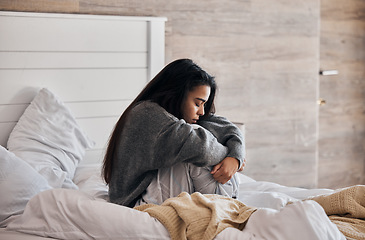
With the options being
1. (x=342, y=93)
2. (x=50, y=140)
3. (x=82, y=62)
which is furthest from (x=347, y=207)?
(x=342, y=93)

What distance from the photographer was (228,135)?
2.11m

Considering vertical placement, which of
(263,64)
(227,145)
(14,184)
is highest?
(263,64)

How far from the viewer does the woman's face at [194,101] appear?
2039mm

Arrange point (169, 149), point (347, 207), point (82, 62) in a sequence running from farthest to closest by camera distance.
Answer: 1. point (82, 62)
2. point (169, 149)
3. point (347, 207)

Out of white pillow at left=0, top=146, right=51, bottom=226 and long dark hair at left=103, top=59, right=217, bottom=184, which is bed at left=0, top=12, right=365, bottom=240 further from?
long dark hair at left=103, top=59, right=217, bottom=184

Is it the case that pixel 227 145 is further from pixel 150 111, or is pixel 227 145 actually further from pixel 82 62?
pixel 82 62

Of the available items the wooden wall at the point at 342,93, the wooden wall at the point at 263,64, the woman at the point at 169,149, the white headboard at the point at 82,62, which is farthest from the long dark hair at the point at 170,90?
the wooden wall at the point at 342,93

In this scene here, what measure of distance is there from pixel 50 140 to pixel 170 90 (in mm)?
722

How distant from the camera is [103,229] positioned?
1562 mm

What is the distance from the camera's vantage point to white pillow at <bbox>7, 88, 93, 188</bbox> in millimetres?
2348

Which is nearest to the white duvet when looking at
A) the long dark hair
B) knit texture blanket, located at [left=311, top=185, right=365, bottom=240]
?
knit texture blanket, located at [left=311, top=185, right=365, bottom=240]

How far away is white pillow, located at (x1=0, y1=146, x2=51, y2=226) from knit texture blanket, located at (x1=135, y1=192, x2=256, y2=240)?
631mm

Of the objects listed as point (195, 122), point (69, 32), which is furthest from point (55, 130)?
point (195, 122)

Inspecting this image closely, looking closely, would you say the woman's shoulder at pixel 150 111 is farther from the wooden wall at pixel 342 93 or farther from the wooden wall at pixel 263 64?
the wooden wall at pixel 342 93
